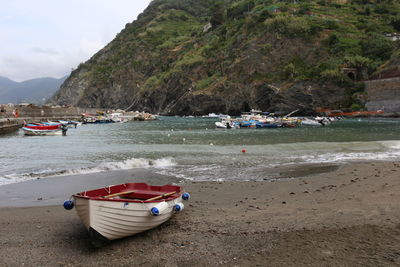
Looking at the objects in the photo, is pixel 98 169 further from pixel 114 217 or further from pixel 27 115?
pixel 27 115

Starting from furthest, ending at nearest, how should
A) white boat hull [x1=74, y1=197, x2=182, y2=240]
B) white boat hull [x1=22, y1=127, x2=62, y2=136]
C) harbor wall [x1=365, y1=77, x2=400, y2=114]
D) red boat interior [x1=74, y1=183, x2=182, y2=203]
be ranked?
harbor wall [x1=365, y1=77, x2=400, y2=114] → white boat hull [x1=22, y1=127, x2=62, y2=136] → red boat interior [x1=74, y1=183, x2=182, y2=203] → white boat hull [x1=74, y1=197, x2=182, y2=240]

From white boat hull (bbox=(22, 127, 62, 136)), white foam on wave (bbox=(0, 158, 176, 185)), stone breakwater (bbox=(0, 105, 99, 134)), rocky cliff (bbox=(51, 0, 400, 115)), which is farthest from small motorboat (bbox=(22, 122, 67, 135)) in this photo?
rocky cliff (bbox=(51, 0, 400, 115))

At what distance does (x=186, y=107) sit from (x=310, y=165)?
92.5 meters

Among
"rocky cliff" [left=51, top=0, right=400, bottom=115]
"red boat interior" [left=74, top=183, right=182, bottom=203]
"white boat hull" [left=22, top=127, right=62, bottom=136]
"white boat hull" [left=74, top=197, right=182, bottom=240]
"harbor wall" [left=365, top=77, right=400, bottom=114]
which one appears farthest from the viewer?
"rocky cliff" [left=51, top=0, right=400, bottom=115]

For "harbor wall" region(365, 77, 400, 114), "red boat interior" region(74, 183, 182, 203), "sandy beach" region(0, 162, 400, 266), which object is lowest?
"sandy beach" region(0, 162, 400, 266)

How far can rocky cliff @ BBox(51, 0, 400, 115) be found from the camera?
3339 inches

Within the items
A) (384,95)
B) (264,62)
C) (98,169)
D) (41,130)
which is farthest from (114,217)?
(264,62)

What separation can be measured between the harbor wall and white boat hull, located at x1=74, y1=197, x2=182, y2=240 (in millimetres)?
79496

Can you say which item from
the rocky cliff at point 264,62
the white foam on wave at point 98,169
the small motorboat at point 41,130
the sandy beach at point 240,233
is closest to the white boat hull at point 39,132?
the small motorboat at point 41,130

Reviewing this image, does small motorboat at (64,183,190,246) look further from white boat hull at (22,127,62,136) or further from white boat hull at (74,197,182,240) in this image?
white boat hull at (22,127,62,136)

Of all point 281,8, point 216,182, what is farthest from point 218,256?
point 281,8

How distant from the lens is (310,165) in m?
18.9

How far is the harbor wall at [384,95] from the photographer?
73938mm

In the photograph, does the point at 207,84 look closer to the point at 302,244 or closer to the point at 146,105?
the point at 146,105
